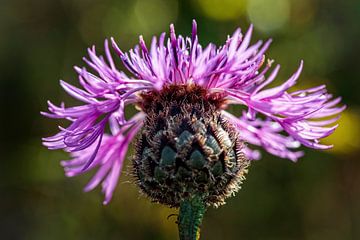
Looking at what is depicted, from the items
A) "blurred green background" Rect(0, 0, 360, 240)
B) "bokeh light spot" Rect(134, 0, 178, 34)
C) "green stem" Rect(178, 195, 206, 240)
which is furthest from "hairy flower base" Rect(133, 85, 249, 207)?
"bokeh light spot" Rect(134, 0, 178, 34)

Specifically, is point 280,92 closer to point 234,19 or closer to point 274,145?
point 274,145

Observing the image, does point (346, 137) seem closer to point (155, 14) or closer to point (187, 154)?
point (155, 14)

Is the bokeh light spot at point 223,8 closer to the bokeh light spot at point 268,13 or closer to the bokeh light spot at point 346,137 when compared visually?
the bokeh light spot at point 268,13

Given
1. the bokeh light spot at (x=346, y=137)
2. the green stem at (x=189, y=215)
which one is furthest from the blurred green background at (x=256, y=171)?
the green stem at (x=189, y=215)

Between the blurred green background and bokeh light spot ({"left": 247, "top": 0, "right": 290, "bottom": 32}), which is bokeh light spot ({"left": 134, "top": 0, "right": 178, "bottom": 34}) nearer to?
the blurred green background

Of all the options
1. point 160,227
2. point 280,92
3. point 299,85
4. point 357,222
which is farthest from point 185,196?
point 357,222

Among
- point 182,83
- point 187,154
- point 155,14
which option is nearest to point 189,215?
point 187,154
